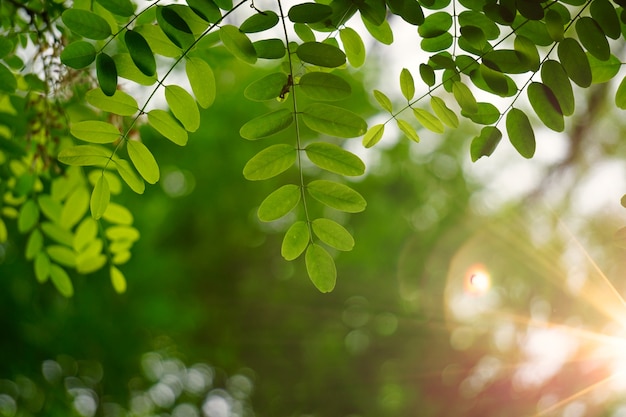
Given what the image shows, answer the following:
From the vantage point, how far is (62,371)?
5.89 meters

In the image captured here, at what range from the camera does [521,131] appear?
944 mm

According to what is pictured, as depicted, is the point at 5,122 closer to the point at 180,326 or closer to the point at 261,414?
the point at 180,326

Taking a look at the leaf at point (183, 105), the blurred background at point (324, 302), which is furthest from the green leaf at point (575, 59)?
the blurred background at point (324, 302)

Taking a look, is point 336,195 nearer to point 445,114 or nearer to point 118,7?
point 445,114

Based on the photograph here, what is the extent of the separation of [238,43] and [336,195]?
336 mm

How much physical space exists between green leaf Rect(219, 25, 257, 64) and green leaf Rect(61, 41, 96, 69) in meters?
0.24

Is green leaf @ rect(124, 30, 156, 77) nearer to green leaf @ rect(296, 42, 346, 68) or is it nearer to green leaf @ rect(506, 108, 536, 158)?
green leaf @ rect(296, 42, 346, 68)

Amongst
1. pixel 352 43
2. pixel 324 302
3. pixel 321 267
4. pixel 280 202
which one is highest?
pixel 324 302

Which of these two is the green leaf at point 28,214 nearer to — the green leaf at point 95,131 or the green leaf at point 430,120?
the green leaf at point 95,131

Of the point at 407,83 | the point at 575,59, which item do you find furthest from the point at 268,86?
the point at 575,59

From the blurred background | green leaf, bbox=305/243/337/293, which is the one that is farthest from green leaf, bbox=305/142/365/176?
the blurred background

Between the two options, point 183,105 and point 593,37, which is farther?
point 183,105

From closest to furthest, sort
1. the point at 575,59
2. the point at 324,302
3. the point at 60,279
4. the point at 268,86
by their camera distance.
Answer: the point at 575,59, the point at 268,86, the point at 60,279, the point at 324,302

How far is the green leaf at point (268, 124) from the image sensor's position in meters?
1.01
